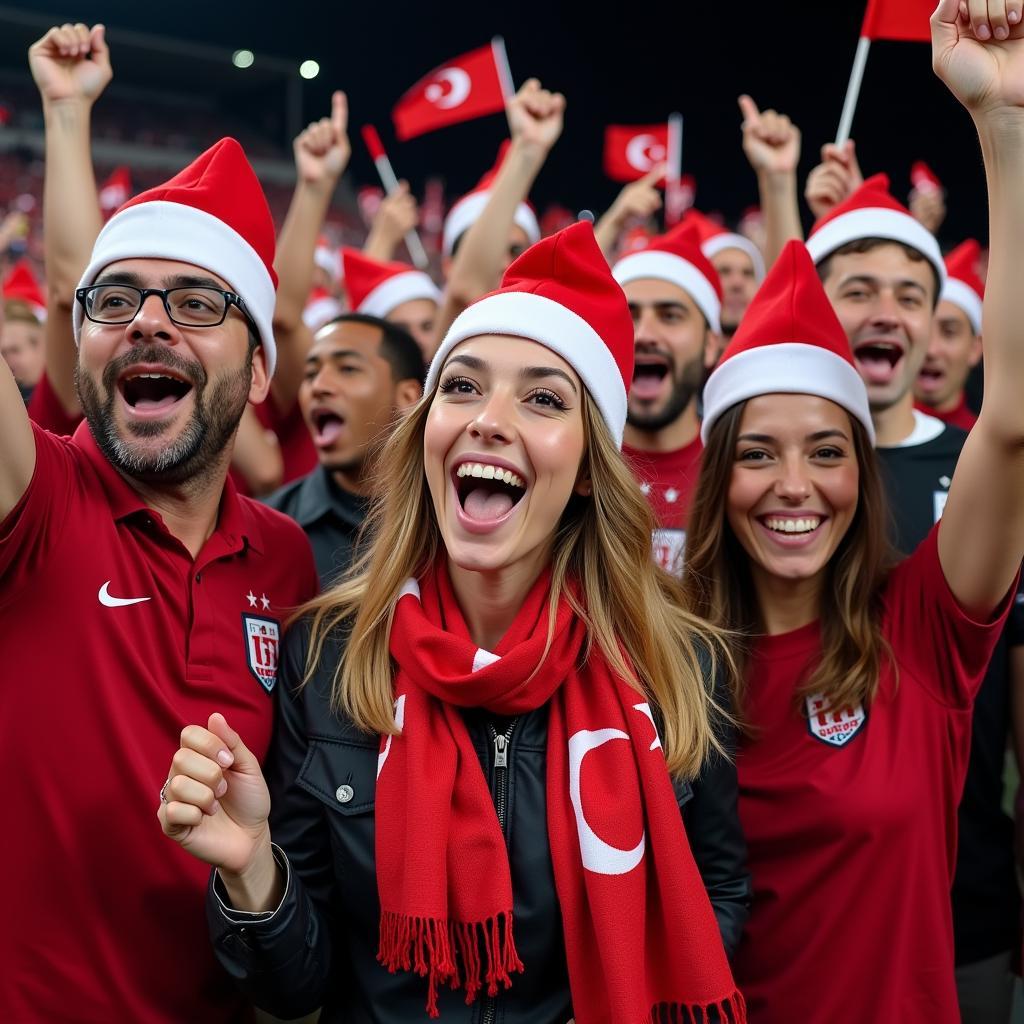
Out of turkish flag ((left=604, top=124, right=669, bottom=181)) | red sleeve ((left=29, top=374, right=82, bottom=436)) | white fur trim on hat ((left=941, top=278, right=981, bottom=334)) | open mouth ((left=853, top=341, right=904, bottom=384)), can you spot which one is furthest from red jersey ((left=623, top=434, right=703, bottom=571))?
turkish flag ((left=604, top=124, right=669, bottom=181))

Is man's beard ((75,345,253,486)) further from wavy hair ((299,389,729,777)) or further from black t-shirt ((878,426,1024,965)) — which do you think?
black t-shirt ((878,426,1024,965))

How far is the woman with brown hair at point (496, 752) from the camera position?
1.97 m

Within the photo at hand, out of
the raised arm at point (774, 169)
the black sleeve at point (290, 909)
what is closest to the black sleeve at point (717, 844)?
the black sleeve at point (290, 909)

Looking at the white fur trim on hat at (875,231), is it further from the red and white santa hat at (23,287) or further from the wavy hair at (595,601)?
the red and white santa hat at (23,287)

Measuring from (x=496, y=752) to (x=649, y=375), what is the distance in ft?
7.42

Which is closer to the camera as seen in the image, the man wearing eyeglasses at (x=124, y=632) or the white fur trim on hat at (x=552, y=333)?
the man wearing eyeglasses at (x=124, y=632)

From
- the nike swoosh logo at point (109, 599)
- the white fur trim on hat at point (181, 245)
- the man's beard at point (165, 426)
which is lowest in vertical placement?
the nike swoosh logo at point (109, 599)

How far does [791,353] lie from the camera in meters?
2.73

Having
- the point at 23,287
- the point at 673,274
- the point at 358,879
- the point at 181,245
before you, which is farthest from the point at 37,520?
the point at 23,287

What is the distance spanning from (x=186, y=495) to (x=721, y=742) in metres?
1.22

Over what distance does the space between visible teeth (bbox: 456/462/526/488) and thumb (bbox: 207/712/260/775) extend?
652 millimetres

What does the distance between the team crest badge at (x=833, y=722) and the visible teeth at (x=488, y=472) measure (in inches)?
31.7

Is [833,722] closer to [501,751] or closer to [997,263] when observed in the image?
[501,751]

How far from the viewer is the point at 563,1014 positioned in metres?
2.05
